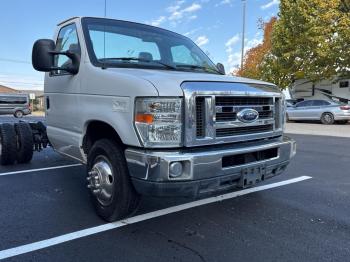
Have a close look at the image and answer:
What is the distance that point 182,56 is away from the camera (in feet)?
16.9

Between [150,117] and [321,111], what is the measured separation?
1977 centimetres

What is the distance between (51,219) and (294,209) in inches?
113

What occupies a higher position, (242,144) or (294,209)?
(242,144)

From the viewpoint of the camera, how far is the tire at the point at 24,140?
7.03 meters

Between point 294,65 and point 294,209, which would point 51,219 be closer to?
point 294,209

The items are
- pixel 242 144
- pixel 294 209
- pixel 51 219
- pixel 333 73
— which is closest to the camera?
pixel 242 144

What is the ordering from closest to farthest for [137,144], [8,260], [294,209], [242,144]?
1. [8,260]
2. [137,144]
3. [242,144]
4. [294,209]

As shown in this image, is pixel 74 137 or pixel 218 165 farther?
pixel 74 137

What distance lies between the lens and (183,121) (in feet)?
11.6

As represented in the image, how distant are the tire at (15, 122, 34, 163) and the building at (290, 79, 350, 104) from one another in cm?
2370

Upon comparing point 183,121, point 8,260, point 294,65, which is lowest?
point 8,260

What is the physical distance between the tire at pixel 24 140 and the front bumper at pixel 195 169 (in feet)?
13.1

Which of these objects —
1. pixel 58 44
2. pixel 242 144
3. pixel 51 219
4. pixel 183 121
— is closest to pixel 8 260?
pixel 51 219

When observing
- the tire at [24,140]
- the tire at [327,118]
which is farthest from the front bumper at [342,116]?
the tire at [24,140]
